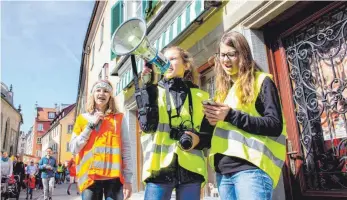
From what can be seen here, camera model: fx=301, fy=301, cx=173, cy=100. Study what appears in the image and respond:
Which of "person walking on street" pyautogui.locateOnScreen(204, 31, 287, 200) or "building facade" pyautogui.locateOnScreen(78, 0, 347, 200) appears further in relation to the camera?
"building facade" pyautogui.locateOnScreen(78, 0, 347, 200)

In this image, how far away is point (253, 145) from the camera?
1.58m

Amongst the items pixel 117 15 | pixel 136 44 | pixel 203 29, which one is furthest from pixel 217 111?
pixel 117 15

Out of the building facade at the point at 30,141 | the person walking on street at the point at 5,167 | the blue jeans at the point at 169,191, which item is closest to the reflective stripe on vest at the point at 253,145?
the blue jeans at the point at 169,191

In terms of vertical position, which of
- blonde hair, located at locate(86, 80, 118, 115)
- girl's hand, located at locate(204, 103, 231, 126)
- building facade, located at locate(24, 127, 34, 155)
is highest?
building facade, located at locate(24, 127, 34, 155)

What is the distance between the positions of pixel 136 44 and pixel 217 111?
96cm

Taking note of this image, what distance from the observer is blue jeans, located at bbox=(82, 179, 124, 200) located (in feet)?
7.84

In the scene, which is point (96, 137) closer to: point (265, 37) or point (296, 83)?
point (296, 83)

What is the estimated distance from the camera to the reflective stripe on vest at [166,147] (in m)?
1.91

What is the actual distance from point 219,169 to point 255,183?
0.26 meters

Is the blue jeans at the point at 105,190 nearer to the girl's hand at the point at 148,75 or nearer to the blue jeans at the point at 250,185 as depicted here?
the girl's hand at the point at 148,75

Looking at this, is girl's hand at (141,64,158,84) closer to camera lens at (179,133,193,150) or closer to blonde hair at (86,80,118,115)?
camera lens at (179,133,193,150)

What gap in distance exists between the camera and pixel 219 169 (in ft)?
5.57

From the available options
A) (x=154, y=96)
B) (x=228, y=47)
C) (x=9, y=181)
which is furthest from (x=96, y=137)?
(x=9, y=181)

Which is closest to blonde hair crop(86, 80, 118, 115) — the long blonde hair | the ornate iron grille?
the long blonde hair
